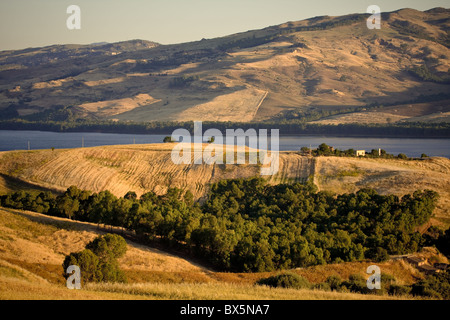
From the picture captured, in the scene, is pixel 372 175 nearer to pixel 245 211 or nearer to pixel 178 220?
pixel 245 211

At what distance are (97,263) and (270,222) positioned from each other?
22711 mm

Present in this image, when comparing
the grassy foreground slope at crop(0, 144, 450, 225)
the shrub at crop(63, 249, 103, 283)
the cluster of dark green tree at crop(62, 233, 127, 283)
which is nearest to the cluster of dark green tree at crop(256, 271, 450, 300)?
the cluster of dark green tree at crop(62, 233, 127, 283)

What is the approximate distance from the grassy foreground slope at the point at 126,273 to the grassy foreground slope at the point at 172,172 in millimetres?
26494

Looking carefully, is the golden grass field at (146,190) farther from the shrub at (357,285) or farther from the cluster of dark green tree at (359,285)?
the shrub at (357,285)

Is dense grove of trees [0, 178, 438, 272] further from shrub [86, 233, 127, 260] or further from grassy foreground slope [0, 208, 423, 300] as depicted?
shrub [86, 233, 127, 260]

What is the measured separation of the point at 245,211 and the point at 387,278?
23622 millimetres

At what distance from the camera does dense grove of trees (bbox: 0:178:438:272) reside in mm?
37469

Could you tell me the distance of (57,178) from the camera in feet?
225

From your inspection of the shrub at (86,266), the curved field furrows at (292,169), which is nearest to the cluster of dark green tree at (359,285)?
the shrub at (86,266)

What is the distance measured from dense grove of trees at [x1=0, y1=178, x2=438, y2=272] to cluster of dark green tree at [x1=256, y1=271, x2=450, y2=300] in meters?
5.41

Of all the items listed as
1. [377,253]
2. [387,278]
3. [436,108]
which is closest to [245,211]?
[377,253]

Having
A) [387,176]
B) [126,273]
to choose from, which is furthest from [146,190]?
[126,273]

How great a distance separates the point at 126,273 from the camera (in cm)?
3123
